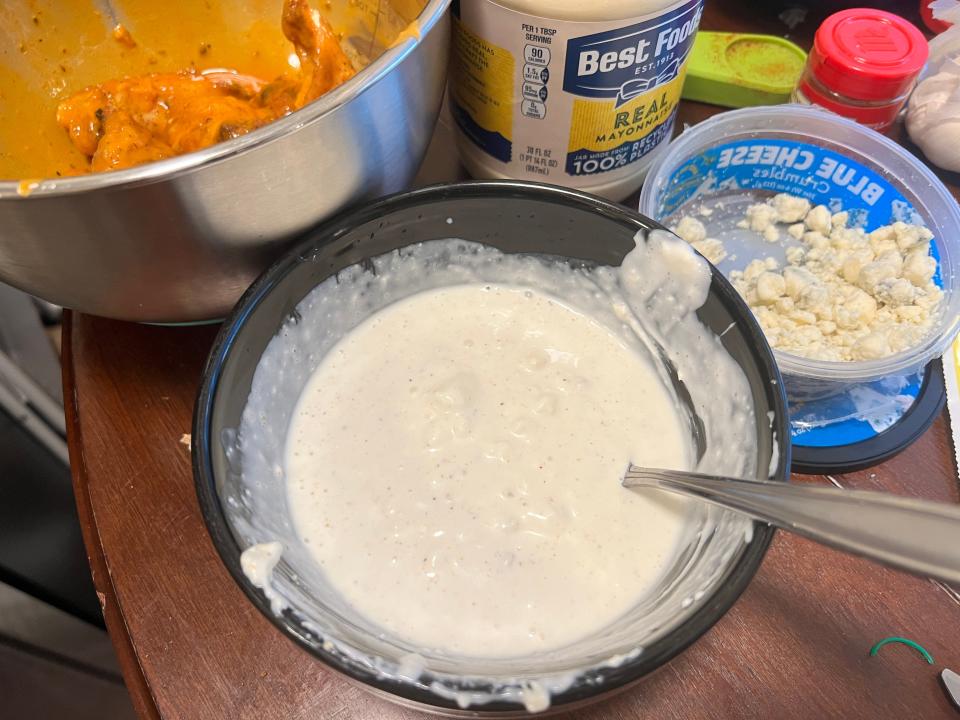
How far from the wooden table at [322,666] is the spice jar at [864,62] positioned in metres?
0.36

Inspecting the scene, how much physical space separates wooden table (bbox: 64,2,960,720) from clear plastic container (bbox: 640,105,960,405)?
0.57ft

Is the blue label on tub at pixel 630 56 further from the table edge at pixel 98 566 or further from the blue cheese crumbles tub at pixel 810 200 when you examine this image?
the table edge at pixel 98 566

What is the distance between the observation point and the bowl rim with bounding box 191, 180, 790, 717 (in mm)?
449

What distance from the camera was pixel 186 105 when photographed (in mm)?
724

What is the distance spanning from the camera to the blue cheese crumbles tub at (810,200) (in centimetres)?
70

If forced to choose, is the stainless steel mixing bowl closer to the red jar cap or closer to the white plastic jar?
the white plastic jar

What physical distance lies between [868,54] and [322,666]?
2.50ft

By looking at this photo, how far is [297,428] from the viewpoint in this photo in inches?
26.4

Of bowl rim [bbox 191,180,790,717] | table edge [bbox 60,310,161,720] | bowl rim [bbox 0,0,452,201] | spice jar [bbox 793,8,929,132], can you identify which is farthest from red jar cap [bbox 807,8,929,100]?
table edge [bbox 60,310,161,720]

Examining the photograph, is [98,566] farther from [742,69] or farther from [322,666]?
[742,69]

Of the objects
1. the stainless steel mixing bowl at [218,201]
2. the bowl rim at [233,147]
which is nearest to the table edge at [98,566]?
the stainless steel mixing bowl at [218,201]

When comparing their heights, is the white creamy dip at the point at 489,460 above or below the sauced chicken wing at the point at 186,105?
below

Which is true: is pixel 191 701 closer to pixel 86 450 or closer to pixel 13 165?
pixel 86 450

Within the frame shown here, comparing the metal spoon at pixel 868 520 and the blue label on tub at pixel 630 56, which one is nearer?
the metal spoon at pixel 868 520
